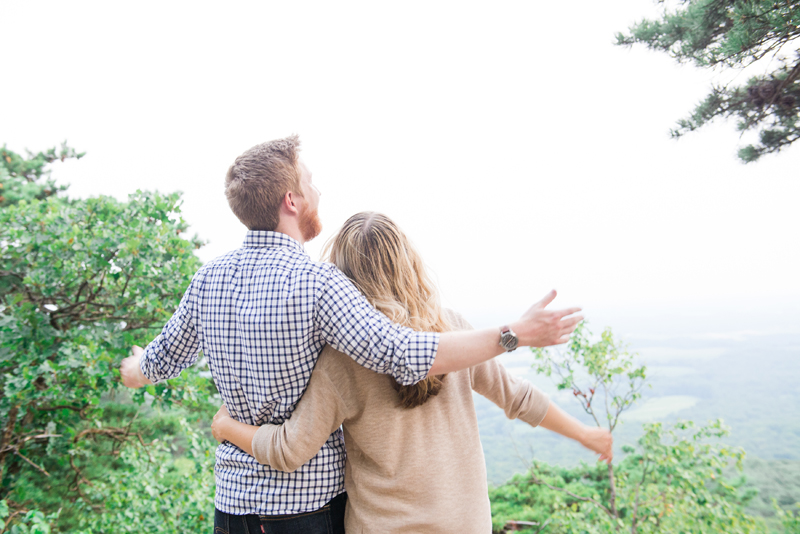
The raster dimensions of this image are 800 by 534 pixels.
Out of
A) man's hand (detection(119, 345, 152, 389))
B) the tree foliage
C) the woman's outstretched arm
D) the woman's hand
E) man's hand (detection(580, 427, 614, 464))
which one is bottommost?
the tree foliage

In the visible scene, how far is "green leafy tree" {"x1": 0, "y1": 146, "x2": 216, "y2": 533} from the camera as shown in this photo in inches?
79.8

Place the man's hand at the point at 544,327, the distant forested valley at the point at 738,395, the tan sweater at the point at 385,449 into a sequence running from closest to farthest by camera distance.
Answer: the man's hand at the point at 544,327 < the tan sweater at the point at 385,449 < the distant forested valley at the point at 738,395

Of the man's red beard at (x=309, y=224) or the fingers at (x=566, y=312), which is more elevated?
the man's red beard at (x=309, y=224)

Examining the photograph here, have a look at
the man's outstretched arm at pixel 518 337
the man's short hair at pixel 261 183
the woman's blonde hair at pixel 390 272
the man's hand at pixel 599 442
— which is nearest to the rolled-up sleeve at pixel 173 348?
the man's short hair at pixel 261 183

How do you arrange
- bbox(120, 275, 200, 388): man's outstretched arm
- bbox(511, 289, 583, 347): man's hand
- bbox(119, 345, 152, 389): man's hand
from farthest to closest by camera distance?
bbox(119, 345, 152, 389): man's hand, bbox(120, 275, 200, 388): man's outstretched arm, bbox(511, 289, 583, 347): man's hand

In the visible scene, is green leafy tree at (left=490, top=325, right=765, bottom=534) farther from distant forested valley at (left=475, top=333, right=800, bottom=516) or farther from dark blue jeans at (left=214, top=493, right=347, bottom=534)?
dark blue jeans at (left=214, top=493, right=347, bottom=534)

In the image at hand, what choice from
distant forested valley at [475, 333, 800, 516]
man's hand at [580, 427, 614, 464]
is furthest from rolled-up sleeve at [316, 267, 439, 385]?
distant forested valley at [475, 333, 800, 516]

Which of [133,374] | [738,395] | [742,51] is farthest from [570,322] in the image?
[738,395]

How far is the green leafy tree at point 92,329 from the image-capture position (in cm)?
203

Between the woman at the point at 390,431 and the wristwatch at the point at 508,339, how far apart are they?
186 mm

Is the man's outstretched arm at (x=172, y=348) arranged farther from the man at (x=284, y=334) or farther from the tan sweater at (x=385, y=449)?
the tan sweater at (x=385, y=449)

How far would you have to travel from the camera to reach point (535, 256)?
3.11 metres

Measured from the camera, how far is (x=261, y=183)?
921 millimetres

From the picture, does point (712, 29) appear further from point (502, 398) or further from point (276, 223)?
point (276, 223)
